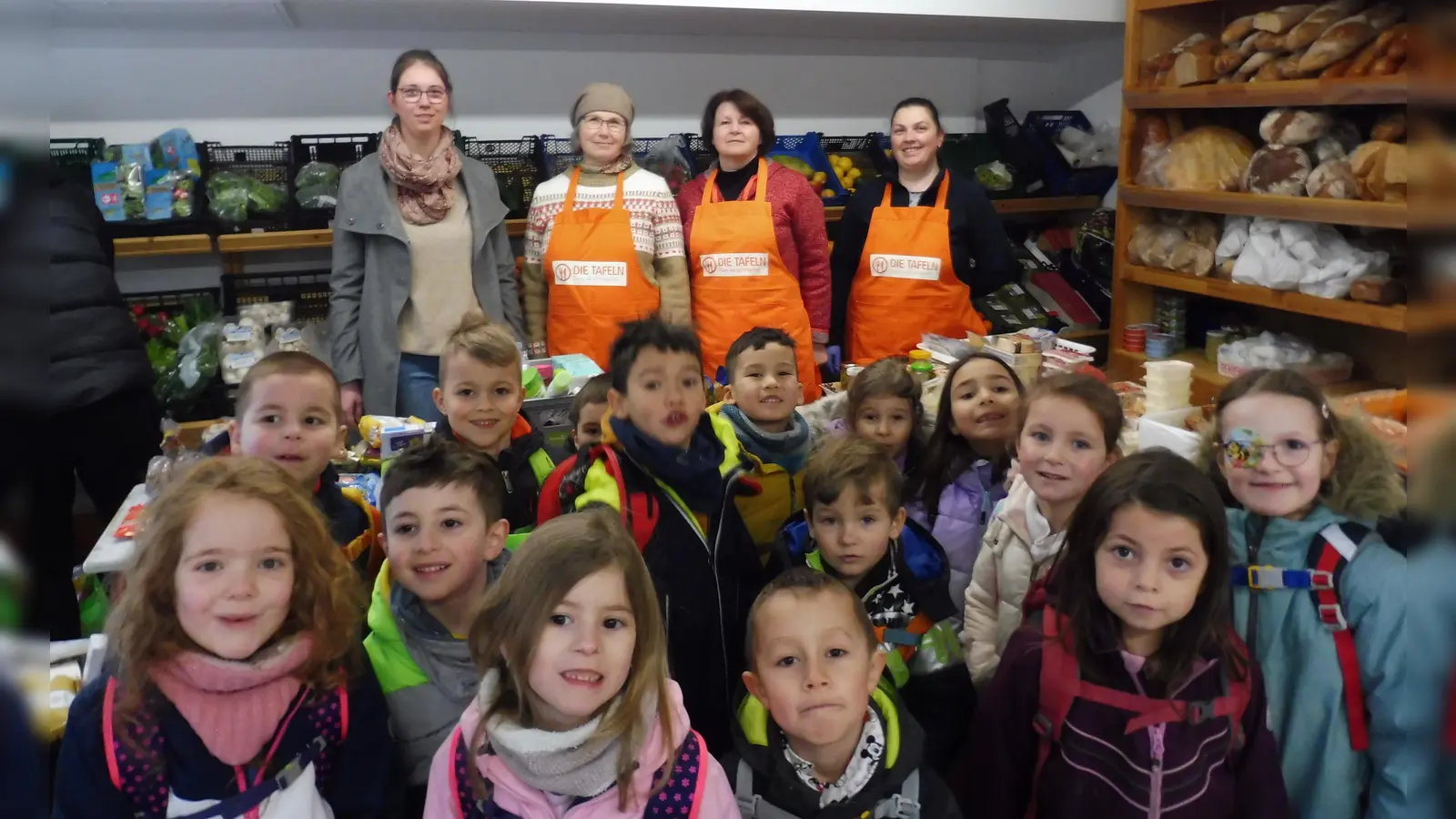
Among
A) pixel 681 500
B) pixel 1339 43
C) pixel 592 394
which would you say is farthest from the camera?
pixel 1339 43

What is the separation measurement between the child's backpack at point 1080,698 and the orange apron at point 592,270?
6.21 feet

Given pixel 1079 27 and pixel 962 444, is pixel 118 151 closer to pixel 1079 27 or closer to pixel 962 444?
pixel 962 444

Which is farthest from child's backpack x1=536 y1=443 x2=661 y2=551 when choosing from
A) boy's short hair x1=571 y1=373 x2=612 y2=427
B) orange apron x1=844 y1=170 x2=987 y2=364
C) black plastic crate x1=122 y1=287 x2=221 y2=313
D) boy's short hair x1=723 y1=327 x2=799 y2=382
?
black plastic crate x1=122 y1=287 x2=221 y2=313

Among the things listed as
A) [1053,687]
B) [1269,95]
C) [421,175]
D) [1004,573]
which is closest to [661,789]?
[1053,687]

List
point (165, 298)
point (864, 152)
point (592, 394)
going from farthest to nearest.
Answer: point (864, 152)
point (165, 298)
point (592, 394)

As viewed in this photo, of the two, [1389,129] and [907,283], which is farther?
[907,283]

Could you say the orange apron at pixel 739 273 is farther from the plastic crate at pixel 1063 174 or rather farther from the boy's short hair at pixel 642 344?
the plastic crate at pixel 1063 174

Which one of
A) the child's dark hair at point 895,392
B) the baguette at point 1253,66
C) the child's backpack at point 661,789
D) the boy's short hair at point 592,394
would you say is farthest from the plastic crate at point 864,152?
the child's backpack at point 661,789

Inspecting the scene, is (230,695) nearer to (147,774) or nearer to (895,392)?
(147,774)

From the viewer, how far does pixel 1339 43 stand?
2963mm

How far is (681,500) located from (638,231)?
1539 mm

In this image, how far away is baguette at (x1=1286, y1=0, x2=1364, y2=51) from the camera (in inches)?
119

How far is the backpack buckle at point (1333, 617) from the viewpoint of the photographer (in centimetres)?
143

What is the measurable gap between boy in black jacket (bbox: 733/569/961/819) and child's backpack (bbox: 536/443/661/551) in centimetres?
36
